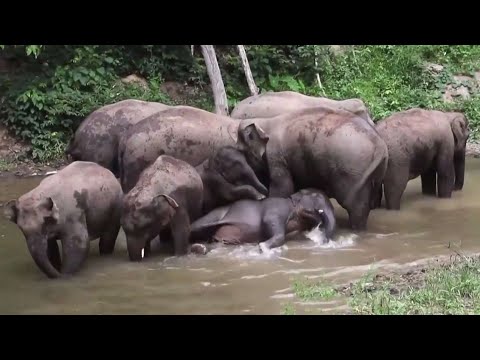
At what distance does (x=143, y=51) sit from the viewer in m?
17.0

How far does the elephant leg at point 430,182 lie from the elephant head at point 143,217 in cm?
434

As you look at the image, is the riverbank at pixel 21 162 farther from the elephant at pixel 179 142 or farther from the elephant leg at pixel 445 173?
the elephant at pixel 179 142

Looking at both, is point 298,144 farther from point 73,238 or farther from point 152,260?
point 73,238

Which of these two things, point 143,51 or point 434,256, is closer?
point 434,256

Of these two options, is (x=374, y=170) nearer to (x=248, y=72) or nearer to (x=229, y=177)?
(x=229, y=177)

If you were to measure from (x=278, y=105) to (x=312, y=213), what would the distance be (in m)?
2.87

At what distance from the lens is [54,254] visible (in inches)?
302

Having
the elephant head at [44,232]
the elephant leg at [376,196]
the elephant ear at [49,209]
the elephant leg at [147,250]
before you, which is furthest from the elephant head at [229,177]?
the elephant ear at [49,209]

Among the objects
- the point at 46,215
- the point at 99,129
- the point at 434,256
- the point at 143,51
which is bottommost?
the point at 434,256

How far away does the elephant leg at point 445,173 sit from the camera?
33.7 feet

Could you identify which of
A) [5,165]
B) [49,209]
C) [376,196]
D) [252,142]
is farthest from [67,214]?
[5,165]

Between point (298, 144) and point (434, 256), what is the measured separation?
2.11 meters

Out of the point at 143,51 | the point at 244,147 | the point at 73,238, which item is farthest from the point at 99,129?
the point at 143,51

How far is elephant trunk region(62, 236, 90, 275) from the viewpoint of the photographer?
24.2 ft
